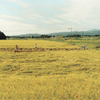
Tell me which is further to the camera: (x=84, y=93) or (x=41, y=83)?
(x=41, y=83)

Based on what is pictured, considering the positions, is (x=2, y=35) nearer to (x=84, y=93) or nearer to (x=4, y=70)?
(x=4, y=70)

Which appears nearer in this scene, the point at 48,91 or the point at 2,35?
the point at 48,91

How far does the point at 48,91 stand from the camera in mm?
2961

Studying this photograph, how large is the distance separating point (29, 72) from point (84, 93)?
3274 mm

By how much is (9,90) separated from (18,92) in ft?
1.16

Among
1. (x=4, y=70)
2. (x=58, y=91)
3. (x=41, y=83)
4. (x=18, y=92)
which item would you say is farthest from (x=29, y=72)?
(x=58, y=91)

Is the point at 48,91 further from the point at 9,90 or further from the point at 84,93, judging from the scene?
the point at 9,90

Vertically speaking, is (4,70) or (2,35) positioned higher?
(2,35)

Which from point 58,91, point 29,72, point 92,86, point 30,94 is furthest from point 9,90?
point 92,86

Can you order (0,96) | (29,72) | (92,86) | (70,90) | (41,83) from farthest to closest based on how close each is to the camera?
1. (29,72)
2. (41,83)
3. (92,86)
4. (70,90)
5. (0,96)

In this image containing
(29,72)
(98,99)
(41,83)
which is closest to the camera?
(98,99)

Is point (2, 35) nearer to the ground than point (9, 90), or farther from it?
farther from it

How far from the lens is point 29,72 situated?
5.37 metres

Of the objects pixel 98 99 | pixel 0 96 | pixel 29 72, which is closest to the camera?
pixel 98 99
